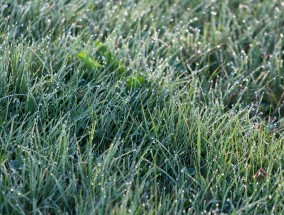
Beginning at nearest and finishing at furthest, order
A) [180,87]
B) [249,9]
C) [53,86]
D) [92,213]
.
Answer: [92,213] → [53,86] → [180,87] → [249,9]

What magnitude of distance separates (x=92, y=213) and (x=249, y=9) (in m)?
2.11

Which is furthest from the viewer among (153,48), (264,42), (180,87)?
(264,42)

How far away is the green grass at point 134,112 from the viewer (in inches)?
91.1

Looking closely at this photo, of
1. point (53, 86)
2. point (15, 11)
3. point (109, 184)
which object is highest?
point (15, 11)

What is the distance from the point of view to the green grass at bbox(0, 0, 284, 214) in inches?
91.1

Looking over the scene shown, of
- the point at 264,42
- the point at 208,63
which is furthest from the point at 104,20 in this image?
the point at 264,42

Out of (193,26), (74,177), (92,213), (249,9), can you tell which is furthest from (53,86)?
(249,9)

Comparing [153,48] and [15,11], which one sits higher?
[15,11]

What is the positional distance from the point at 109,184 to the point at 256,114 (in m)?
0.97

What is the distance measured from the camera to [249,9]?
12.6 feet

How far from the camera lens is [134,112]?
278 cm

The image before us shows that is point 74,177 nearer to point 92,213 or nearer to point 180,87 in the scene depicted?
point 92,213

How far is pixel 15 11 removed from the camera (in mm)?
3307

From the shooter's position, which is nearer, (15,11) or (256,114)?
(256,114)
